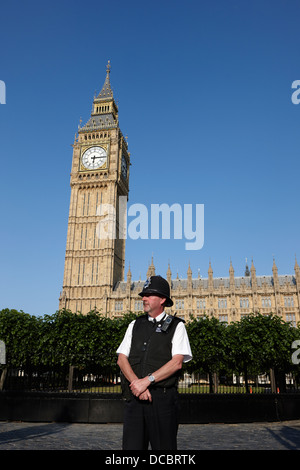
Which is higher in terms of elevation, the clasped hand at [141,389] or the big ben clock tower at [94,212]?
the big ben clock tower at [94,212]

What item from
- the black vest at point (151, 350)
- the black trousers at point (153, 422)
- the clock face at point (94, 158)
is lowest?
the black trousers at point (153, 422)

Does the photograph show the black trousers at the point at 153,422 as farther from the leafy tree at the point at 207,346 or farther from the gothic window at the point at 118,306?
the gothic window at the point at 118,306

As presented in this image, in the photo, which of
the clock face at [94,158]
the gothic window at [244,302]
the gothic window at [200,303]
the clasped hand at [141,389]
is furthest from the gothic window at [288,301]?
the clasped hand at [141,389]

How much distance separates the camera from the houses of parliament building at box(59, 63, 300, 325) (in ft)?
184

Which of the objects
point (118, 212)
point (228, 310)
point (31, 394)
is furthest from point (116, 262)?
point (31, 394)

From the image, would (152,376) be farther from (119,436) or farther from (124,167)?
(124,167)

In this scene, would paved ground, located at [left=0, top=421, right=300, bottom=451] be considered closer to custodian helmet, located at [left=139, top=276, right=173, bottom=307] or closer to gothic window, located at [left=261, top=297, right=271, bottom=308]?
custodian helmet, located at [left=139, top=276, right=173, bottom=307]

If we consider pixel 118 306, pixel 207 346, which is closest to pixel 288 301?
pixel 118 306

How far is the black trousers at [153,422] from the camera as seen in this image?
11.8ft

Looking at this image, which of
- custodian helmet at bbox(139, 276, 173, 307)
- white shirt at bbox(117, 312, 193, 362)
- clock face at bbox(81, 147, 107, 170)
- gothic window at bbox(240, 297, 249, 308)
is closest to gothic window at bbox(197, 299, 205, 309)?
gothic window at bbox(240, 297, 249, 308)

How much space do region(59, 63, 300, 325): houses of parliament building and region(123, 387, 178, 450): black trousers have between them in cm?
4794

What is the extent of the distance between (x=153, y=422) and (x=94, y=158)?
223 ft

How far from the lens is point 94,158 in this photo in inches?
2707

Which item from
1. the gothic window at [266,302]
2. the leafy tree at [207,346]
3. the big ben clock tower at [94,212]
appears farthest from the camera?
the big ben clock tower at [94,212]
